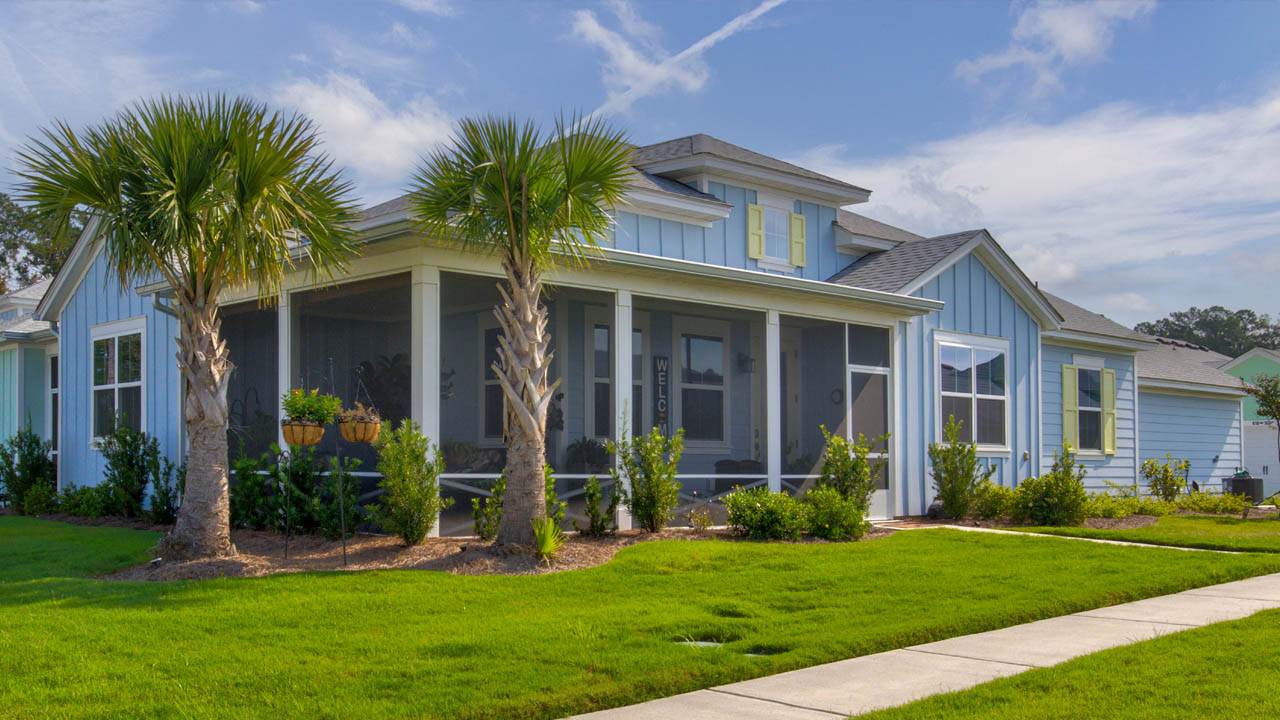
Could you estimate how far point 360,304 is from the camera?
36.8 feet

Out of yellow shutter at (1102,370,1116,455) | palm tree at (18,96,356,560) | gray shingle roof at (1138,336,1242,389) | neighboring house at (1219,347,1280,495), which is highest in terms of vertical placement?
palm tree at (18,96,356,560)

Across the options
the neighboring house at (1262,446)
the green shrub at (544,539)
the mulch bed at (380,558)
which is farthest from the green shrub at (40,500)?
the neighboring house at (1262,446)

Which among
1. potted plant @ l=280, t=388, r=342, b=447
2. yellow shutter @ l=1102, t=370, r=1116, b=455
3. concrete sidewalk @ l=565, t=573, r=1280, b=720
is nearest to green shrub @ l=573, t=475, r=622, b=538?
potted plant @ l=280, t=388, r=342, b=447

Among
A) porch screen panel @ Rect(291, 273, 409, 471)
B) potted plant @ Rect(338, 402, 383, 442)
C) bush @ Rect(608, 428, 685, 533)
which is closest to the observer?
potted plant @ Rect(338, 402, 383, 442)

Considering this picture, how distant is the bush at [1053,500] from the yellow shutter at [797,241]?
4.94 meters

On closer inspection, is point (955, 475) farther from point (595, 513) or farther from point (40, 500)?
point (40, 500)

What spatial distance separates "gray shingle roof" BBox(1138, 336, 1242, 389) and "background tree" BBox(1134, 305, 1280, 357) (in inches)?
1664

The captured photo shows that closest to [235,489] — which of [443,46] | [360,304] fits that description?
[360,304]

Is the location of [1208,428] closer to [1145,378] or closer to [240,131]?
[1145,378]

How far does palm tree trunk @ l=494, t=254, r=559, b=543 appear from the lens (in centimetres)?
934

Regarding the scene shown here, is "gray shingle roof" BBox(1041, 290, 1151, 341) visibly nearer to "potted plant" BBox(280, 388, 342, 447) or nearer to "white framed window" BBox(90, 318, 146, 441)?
"potted plant" BBox(280, 388, 342, 447)

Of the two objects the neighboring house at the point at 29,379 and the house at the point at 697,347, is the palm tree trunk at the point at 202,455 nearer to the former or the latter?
the house at the point at 697,347

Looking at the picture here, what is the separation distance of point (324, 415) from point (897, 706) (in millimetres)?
6291

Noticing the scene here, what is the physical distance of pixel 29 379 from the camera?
18.9 m
